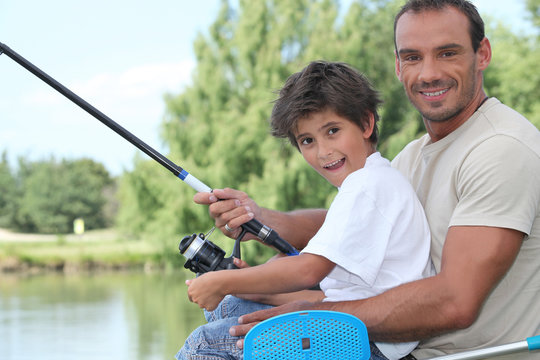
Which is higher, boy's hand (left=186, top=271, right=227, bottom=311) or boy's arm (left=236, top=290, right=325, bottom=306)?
boy's hand (left=186, top=271, right=227, bottom=311)

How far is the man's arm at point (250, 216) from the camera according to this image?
2273mm

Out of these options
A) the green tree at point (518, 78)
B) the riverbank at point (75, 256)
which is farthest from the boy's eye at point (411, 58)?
the riverbank at point (75, 256)

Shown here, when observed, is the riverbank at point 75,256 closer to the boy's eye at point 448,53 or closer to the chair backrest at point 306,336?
the boy's eye at point 448,53

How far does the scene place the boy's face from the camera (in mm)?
2084

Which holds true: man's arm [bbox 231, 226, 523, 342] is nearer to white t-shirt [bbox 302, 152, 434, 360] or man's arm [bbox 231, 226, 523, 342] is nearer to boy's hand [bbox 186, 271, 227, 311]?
white t-shirt [bbox 302, 152, 434, 360]

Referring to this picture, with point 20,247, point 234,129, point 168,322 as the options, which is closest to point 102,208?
point 20,247

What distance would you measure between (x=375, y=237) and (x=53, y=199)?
148ft

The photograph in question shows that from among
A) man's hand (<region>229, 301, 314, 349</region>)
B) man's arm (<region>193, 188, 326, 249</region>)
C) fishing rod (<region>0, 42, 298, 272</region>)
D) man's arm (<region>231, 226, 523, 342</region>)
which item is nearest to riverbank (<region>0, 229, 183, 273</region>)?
man's arm (<region>193, 188, 326, 249</region>)

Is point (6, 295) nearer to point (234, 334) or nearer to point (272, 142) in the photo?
point (272, 142)

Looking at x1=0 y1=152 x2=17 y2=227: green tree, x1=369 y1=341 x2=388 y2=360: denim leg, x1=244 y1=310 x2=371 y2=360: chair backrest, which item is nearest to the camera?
x1=244 y1=310 x2=371 y2=360: chair backrest

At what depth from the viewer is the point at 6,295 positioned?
2908cm

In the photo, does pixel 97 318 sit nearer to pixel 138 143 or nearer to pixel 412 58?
pixel 138 143

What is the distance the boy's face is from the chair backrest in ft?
1.89

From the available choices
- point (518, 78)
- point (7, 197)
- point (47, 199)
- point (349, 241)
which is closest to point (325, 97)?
point (349, 241)
